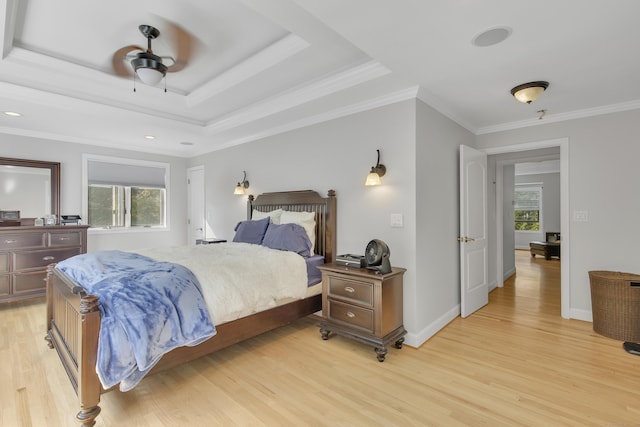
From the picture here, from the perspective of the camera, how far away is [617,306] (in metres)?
3.07

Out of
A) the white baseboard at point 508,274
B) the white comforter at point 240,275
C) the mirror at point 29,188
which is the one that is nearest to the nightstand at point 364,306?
the white comforter at point 240,275

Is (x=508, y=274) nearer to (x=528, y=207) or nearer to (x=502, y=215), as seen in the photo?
(x=502, y=215)

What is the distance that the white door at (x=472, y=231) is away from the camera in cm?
364

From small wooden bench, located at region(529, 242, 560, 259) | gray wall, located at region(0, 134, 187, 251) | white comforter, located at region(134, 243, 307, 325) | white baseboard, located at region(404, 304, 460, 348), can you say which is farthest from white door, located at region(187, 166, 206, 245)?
small wooden bench, located at region(529, 242, 560, 259)

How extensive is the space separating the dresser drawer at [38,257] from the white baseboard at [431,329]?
15.2 ft

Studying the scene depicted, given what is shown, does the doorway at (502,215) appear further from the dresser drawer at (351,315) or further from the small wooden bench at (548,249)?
the small wooden bench at (548,249)

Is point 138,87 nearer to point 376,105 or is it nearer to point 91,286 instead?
point 91,286

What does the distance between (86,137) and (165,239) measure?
2173 mm

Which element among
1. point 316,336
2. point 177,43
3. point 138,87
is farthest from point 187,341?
point 138,87

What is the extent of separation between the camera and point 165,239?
20.1 ft

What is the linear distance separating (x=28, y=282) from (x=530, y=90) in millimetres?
6158

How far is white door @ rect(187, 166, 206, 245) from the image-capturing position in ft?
19.6

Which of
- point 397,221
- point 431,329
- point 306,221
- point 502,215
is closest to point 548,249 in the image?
point 502,215

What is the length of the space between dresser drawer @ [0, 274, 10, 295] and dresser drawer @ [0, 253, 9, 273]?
7cm
